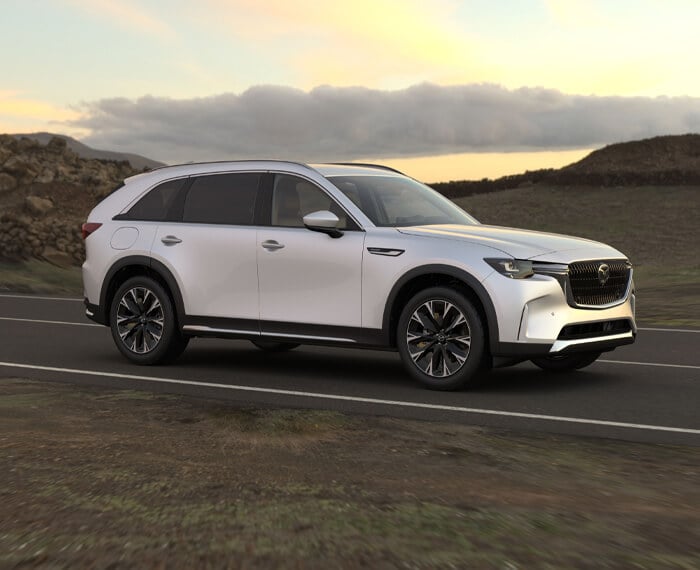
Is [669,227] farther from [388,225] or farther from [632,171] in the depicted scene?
[388,225]

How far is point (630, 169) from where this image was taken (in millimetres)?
52312

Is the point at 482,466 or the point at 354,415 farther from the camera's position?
the point at 354,415

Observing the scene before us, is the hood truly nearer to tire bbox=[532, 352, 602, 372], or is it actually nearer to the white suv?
the white suv

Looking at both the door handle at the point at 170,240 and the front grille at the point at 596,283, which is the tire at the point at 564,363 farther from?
the door handle at the point at 170,240

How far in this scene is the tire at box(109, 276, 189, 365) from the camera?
10.7 meters

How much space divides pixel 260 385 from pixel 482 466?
12.7ft

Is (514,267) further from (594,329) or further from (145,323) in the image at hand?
(145,323)

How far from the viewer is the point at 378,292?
9320 millimetres

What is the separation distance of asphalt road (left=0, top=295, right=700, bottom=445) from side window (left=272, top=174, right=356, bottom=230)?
59.6 inches

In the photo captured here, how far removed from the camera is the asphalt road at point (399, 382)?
797 cm

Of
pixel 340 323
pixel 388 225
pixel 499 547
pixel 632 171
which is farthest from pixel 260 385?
pixel 632 171

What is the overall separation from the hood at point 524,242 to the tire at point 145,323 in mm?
2737

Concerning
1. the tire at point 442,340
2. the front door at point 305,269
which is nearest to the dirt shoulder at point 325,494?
the tire at point 442,340

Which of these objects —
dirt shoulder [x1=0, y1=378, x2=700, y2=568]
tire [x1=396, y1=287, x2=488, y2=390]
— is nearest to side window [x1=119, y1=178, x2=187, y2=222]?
tire [x1=396, y1=287, x2=488, y2=390]
